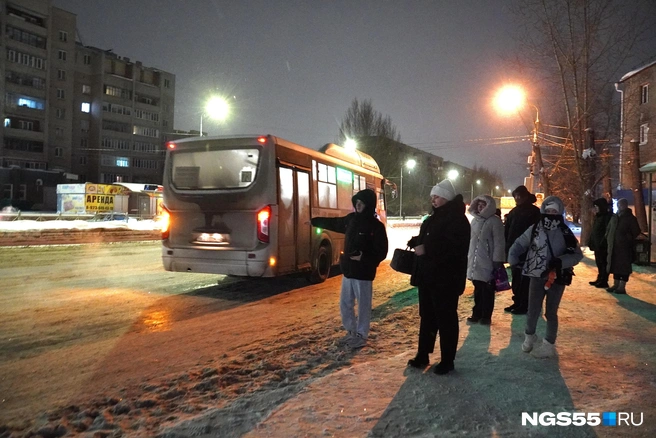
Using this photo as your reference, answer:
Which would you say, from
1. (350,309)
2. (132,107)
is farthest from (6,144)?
(350,309)

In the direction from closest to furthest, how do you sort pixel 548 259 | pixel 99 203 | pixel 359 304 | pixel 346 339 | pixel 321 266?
1. pixel 548 259
2. pixel 359 304
3. pixel 346 339
4. pixel 321 266
5. pixel 99 203

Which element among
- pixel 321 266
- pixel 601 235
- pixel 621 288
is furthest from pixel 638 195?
pixel 321 266

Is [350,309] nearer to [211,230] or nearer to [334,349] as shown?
[334,349]

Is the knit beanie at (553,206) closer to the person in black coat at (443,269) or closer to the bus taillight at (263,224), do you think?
the person in black coat at (443,269)

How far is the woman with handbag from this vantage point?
524 centimetres

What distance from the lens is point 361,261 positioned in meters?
6.02

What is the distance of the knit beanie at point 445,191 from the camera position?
4949mm

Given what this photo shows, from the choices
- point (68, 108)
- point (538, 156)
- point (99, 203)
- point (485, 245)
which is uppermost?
point (68, 108)

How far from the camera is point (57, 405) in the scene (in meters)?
4.31

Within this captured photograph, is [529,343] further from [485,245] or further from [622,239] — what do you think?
[622,239]

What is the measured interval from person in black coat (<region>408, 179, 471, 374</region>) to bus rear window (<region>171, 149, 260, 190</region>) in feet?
17.0

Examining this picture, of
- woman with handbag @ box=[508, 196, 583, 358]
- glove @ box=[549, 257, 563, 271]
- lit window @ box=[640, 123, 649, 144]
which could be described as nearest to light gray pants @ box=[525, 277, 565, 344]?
woman with handbag @ box=[508, 196, 583, 358]

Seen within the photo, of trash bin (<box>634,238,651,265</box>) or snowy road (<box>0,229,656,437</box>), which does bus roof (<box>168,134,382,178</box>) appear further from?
trash bin (<box>634,238,651,265</box>)

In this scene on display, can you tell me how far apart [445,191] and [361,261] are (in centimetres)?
152
